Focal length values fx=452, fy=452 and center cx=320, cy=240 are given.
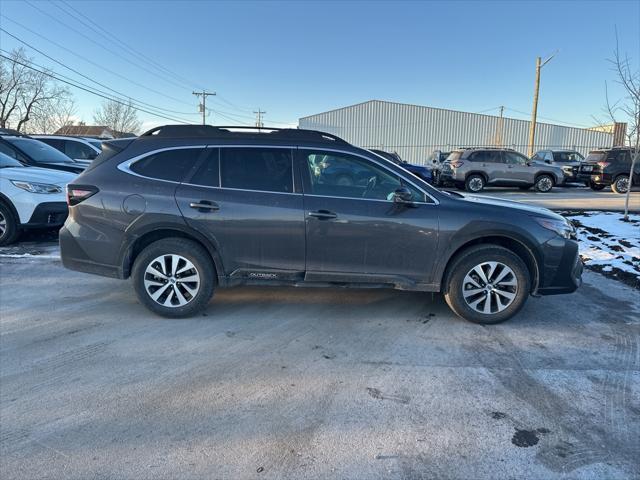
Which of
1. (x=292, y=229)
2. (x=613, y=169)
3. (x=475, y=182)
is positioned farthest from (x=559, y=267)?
(x=613, y=169)

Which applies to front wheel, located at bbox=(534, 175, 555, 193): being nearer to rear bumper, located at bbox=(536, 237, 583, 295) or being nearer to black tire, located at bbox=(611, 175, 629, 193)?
black tire, located at bbox=(611, 175, 629, 193)

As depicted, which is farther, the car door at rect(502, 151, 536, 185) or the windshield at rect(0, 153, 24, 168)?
the car door at rect(502, 151, 536, 185)

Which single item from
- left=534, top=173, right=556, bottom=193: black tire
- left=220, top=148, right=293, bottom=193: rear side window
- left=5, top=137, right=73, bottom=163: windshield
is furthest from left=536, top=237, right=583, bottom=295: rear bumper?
left=534, top=173, right=556, bottom=193: black tire

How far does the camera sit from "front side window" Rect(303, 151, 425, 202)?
14.2ft

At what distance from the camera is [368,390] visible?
3.19m

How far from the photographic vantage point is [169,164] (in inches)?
175

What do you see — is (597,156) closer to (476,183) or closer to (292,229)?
(476,183)

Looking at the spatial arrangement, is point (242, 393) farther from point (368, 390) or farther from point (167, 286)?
point (167, 286)

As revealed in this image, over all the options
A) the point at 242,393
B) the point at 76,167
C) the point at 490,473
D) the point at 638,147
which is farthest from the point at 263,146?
the point at 638,147

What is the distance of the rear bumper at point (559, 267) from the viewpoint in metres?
4.34

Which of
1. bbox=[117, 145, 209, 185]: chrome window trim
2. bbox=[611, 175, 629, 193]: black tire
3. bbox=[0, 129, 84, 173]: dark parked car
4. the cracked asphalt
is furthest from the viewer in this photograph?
bbox=[611, 175, 629, 193]: black tire

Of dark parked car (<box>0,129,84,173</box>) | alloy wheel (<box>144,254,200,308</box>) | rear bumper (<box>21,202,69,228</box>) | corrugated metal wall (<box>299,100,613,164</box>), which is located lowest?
alloy wheel (<box>144,254,200,308</box>)

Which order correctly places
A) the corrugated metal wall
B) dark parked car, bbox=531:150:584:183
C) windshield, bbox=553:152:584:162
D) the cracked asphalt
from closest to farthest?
1. the cracked asphalt
2. dark parked car, bbox=531:150:584:183
3. windshield, bbox=553:152:584:162
4. the corrugated metal wall

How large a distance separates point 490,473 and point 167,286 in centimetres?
323
